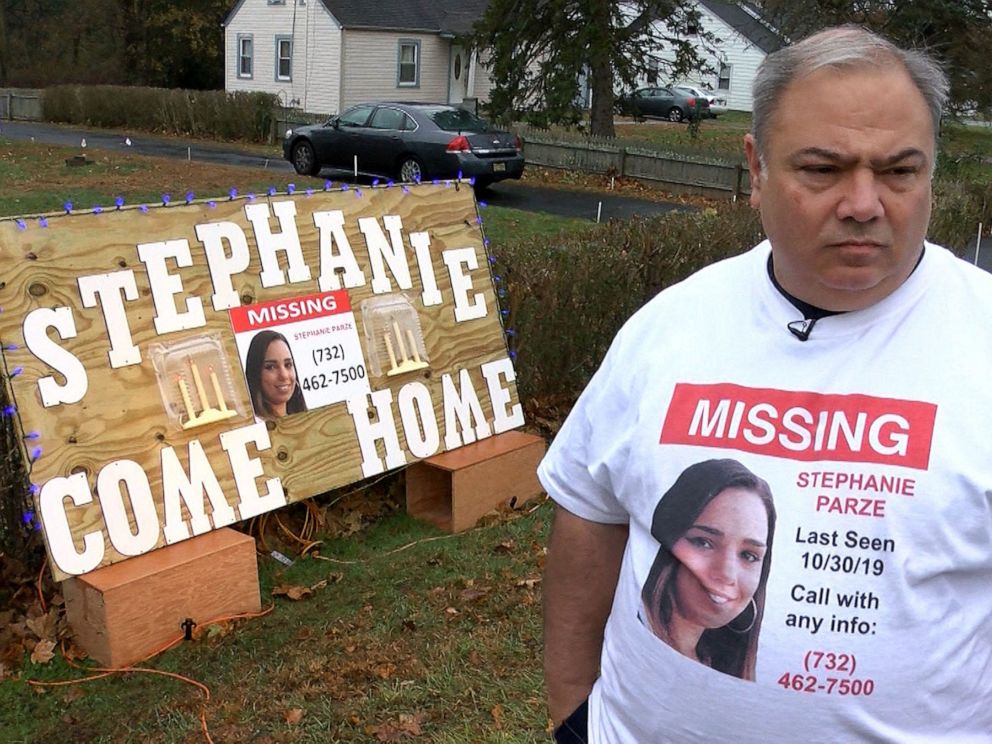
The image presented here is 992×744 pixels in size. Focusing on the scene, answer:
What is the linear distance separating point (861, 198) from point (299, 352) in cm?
389

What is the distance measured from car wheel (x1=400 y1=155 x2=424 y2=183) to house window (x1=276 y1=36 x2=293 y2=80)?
23238mm

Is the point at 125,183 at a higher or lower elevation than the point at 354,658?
higher

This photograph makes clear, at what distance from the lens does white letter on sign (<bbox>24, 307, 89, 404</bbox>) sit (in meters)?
4.21

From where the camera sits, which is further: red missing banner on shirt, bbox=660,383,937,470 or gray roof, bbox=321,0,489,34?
gray roof, bbox=321,0,489,34

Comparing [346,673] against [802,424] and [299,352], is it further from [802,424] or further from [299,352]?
[802,424]

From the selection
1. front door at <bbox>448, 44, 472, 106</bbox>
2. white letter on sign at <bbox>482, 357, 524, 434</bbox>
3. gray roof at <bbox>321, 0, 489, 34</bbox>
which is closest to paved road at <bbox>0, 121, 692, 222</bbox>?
white letter on sign at <bbox>482, 357, 524, 434</bbox>

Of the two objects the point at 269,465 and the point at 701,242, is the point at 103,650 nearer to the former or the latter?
the point at 269,465

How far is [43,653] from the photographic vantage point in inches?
167

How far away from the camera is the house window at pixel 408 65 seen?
4134 cm

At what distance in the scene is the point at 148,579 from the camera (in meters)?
4.26

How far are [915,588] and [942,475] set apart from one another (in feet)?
0.57

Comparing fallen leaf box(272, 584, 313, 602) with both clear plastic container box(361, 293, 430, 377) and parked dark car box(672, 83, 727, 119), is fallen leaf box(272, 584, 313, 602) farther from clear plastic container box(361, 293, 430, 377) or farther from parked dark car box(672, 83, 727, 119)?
parked dark car box(672, 83, 727, 119)

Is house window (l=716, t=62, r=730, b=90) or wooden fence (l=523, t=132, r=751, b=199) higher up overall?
house window (l=716, t=62, r=730, b=90)

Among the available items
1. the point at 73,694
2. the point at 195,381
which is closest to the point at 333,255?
the point at 195,381
